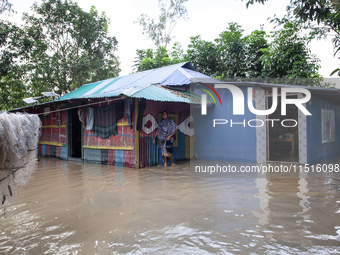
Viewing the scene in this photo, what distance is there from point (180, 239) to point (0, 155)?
7.02 feet

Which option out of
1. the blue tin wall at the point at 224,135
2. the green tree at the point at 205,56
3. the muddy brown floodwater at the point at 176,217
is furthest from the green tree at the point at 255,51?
the muddy brown floodwater at the point at 176,217

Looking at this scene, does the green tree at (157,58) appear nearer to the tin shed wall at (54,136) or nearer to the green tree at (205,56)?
the green tree at (205,56)

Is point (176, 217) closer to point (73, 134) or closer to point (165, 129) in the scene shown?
point (165, 129)

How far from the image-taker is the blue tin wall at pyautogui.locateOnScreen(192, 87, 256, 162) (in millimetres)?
8547

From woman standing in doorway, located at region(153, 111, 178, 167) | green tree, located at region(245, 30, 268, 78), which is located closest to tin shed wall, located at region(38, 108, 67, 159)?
woman standing in doorway, located at region(153, 111, 178, 167)

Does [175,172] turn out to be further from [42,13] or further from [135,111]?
[42,13]

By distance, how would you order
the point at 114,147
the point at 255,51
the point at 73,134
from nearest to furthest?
the point at 114,147 → the point at 73,134 → the point at 255,51

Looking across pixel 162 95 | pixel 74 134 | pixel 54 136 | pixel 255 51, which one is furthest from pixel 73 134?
pixel 255 51

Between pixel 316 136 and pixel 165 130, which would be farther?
pixel 316 136

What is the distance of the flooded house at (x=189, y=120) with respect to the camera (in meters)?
7.82

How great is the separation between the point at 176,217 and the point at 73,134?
8.17 metres

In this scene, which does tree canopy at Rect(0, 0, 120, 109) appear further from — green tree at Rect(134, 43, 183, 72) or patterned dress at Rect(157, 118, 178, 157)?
patterned dress at Rect(157, 118, 178, 157)

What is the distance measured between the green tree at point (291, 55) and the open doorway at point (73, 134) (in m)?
9.12

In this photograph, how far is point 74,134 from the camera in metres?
10.9
